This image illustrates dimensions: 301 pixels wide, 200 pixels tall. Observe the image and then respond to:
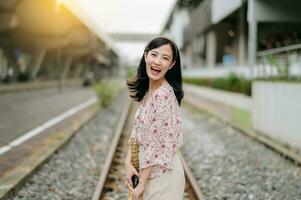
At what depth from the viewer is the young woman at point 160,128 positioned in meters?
3.04

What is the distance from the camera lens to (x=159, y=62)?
10.5 ft

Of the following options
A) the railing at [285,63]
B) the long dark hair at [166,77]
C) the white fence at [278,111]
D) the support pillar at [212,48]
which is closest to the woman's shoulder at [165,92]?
the long dark hair at [166,77]

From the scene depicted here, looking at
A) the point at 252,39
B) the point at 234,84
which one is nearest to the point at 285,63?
the point at 252,39

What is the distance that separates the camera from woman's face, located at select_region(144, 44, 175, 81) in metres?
3.19

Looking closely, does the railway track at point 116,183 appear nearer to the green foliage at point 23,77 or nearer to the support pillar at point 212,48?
the support pillar at point 212,48

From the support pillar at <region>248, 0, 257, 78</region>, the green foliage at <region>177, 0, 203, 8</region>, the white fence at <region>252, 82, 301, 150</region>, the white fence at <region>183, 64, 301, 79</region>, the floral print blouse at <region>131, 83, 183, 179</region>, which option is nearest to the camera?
the floral print blouse at <region>131, 83, 183, 179</region>

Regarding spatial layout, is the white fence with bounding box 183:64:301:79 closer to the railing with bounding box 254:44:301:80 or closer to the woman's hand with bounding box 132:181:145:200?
the railing with bounding box 254:44:301:80

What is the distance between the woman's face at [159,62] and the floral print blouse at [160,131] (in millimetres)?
114

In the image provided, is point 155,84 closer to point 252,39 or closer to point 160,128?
point 160,128

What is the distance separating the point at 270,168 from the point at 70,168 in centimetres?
360

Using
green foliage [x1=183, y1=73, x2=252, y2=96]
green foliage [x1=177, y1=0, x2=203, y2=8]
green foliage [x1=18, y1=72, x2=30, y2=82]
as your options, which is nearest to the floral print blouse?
green foliage [x1=183, y1=73, x2=252, y2=96]

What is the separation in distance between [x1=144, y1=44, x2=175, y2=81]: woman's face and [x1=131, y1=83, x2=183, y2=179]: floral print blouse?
0.37ft

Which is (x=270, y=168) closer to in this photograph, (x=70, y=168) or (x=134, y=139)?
(x=70, y=168)

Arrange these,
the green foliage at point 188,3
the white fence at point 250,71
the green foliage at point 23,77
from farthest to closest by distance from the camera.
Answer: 1. the green foliage at point 188,3
2. the green foliage at point 23,77
3. the white fence at point 250,71
